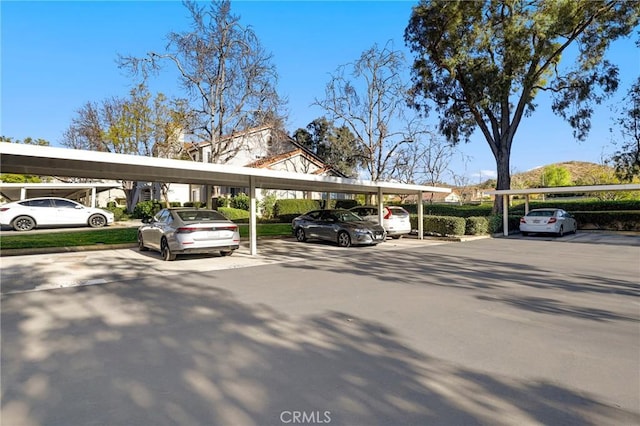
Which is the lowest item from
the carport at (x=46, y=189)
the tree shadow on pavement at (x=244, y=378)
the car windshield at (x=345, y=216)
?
the tree shadow on pavement at (x=244, y=378)

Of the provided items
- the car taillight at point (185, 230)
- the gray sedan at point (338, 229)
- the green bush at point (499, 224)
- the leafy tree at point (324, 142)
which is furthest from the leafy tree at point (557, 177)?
the car taillight at point (185, 230)

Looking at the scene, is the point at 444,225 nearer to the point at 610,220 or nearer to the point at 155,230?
the point at 610,220

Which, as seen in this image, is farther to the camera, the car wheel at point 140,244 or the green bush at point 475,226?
the green bush at point 475,226

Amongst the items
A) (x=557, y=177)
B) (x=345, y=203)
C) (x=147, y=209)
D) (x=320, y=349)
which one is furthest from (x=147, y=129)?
(x=557, y=177)

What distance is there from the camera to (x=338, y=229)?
13.3 metres

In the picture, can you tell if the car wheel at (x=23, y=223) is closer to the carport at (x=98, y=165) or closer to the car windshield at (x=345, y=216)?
the carport at (x=98, y=165)

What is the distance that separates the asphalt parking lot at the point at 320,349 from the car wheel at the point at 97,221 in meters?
13.9

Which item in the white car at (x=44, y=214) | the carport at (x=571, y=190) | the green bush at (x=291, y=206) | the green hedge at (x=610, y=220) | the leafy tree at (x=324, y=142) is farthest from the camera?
the leafy tree at (x=324, y=142)

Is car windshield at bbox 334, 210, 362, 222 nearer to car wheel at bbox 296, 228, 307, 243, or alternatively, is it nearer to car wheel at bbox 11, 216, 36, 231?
car wheel at bbox 296, 228, 307, 243

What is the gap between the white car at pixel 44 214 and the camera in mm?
17297

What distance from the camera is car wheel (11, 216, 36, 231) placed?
57.1ft

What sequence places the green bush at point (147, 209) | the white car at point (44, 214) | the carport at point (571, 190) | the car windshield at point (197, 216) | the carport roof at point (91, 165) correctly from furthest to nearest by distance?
the green bush at point (147, 209), the white car at point (44, 214), the carport at point (571, 190), the car windshield at point (197, 216), the carport roof at point (91, 165)

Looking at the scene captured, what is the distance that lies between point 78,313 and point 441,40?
73.1 feet

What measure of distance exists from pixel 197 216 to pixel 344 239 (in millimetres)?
5572
